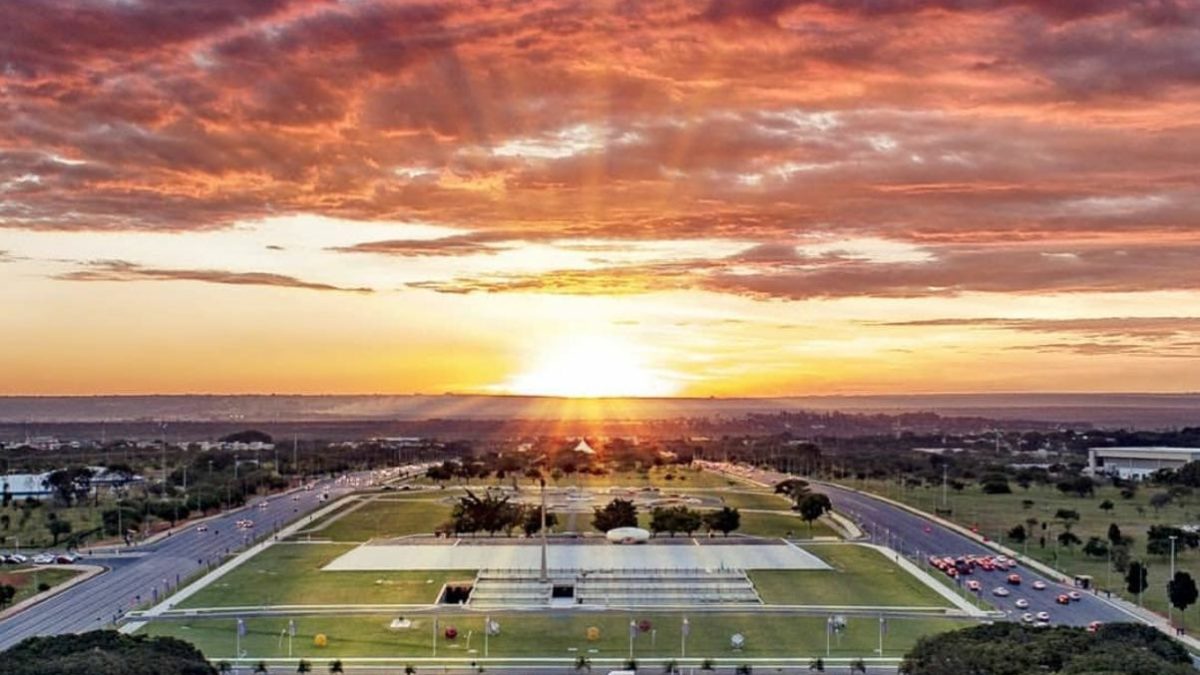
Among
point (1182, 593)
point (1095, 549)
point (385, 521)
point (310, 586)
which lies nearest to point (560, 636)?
point (310, 586)

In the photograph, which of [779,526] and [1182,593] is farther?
[779,526]

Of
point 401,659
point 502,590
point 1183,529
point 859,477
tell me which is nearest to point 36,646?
point 401,659

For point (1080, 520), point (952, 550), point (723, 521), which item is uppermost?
point (723, 521)

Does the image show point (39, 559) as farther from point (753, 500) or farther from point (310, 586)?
point (753, 500)

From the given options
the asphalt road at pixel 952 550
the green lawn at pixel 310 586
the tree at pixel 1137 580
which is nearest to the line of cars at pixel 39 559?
the green lawn at pixel 310 586

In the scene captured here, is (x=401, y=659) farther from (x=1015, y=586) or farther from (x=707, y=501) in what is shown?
(x=707, y=501)
